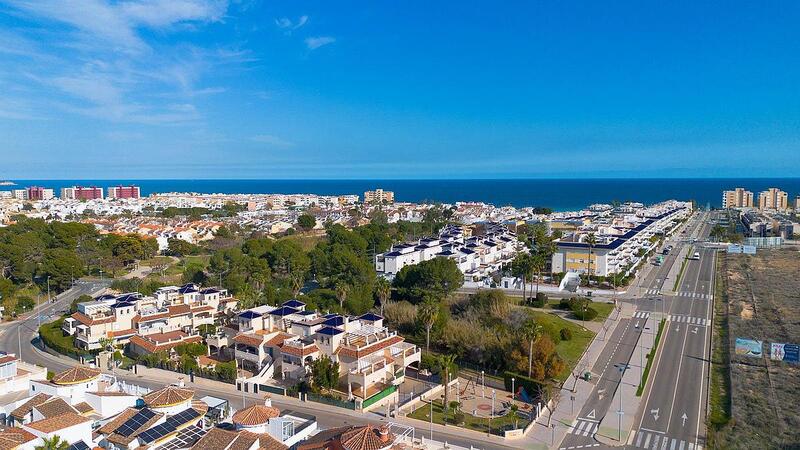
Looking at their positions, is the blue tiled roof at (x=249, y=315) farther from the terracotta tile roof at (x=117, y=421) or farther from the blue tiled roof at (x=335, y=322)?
the terracotta tile roof at (x=117, y=421)

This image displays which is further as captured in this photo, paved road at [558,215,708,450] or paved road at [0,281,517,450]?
paved road at [558,215,708,450]

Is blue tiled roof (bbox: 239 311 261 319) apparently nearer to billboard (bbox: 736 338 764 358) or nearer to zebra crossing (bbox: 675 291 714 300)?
billboard (bbox: 736 338 764 358)

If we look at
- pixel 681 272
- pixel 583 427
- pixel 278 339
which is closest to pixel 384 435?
pixel 583 427

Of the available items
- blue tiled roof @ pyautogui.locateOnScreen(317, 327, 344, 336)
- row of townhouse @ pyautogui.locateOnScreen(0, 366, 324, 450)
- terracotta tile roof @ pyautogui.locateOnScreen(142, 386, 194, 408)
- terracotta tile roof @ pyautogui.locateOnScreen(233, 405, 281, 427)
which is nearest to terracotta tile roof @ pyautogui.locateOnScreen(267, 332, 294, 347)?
blue tiled roof @ pyautogui.locateOnScreen(317, 327, 344, 336)

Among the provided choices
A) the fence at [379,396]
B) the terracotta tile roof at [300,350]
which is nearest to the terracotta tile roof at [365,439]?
the fence at [379,396]

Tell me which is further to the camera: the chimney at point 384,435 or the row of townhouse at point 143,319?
the row of townhouse at point 143,319

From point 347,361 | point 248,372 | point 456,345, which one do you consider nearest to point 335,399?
point 347,361
